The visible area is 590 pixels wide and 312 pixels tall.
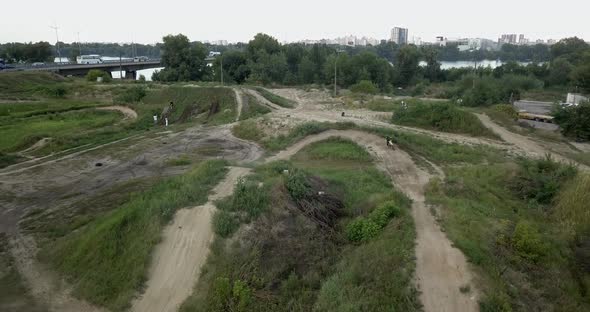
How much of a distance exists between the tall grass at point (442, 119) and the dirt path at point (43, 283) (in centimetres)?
2653

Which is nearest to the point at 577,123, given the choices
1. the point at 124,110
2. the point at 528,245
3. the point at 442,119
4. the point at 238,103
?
the point at 442,119

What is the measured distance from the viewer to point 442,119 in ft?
103

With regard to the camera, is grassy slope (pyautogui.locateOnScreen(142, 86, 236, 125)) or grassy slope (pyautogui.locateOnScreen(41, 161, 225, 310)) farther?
grassy slope (pyautogui.locateOnScreen(142, 86, 236, 125))

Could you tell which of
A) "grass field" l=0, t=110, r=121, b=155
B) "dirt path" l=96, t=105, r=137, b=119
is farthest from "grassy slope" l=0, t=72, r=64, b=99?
"grass field" l=0, t=110, r=121, b=155

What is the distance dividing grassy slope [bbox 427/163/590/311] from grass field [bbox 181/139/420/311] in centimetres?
174

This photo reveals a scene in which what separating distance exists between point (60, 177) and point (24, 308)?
12.6 meters

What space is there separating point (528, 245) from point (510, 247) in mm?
505

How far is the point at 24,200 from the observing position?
1884cm

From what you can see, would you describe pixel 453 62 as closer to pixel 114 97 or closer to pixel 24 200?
pixel 114 97

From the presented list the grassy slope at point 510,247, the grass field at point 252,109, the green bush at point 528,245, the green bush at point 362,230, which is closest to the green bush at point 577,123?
the grassy slope at point 510,247

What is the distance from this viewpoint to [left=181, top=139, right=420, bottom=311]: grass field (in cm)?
1080

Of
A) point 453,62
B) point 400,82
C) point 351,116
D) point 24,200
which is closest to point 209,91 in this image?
point 351,116

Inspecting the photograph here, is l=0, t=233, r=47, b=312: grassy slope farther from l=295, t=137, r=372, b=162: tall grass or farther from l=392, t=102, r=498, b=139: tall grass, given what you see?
l=392, t=102, r=498, b=139: tall grass

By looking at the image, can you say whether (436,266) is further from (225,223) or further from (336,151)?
(336,151)
